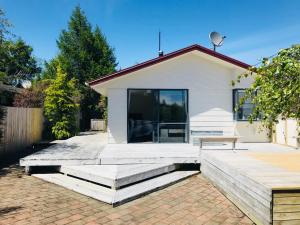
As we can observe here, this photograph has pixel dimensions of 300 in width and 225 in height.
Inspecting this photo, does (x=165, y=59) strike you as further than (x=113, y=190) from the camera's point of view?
Yes

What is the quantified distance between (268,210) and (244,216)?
0.94 metres

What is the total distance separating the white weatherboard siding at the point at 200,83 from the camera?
11.4 meters

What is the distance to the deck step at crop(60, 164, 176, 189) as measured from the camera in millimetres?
6371

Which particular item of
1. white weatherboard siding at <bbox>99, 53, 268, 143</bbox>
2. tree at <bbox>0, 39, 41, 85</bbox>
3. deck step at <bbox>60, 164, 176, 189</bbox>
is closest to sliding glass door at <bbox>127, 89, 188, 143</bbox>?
white weatherboard siding at <bbox>99, 53, 268, 143</bbox>

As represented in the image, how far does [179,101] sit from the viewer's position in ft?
37.8

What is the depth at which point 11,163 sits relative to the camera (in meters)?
9.37

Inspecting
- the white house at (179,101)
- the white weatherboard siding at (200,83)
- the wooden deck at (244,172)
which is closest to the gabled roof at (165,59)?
the white house at (179,101)

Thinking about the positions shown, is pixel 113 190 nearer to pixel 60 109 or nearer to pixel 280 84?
pixel 280 84

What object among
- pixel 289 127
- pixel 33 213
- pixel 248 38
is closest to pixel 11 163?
pixel 33 213

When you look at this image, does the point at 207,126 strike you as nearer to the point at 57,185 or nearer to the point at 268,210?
the point at 57,185

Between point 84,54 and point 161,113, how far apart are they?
19675 millimetres

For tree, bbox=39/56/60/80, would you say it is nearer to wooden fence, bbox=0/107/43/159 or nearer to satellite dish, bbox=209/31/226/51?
wooden fence, bbox=0/107/43/159

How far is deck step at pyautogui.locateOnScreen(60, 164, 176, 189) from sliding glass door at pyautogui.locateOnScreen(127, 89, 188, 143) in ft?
11.1

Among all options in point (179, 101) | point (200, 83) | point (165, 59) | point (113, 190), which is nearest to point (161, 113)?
point (179, 101)
